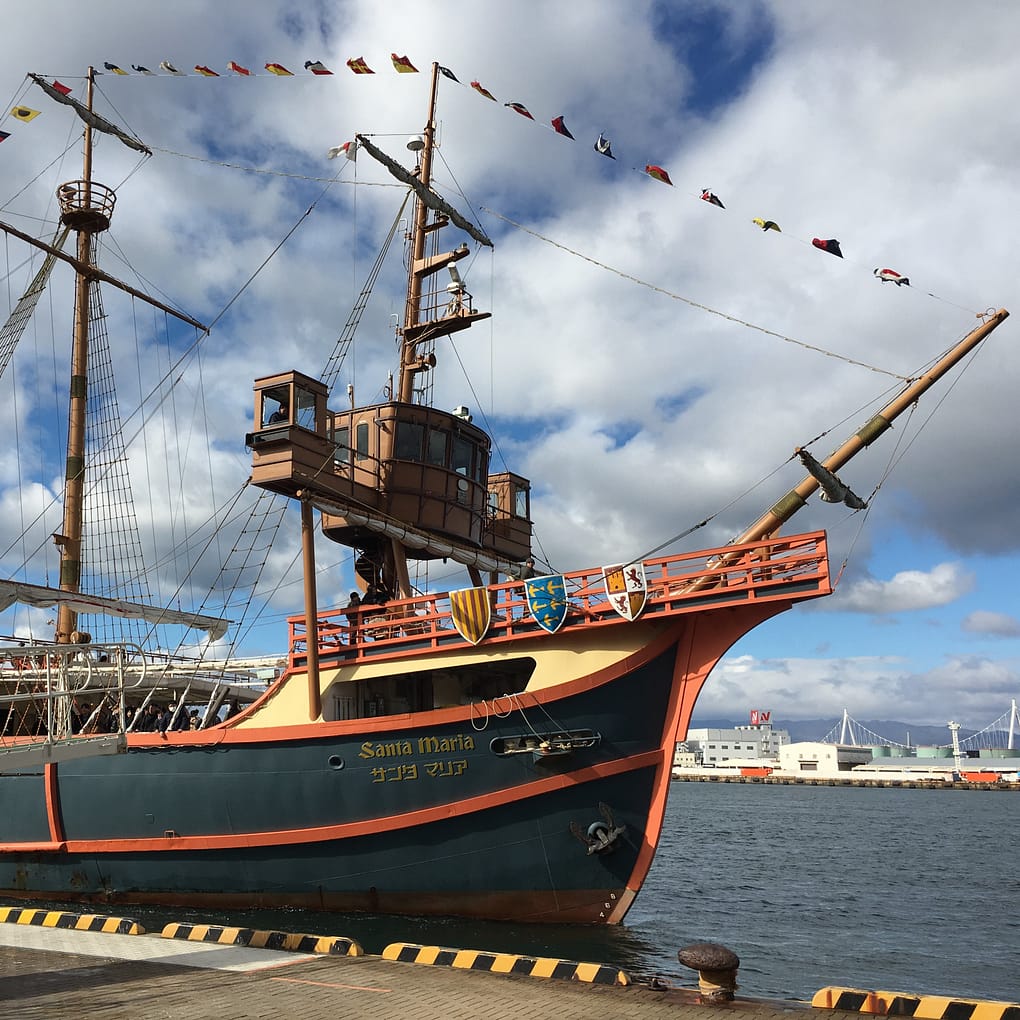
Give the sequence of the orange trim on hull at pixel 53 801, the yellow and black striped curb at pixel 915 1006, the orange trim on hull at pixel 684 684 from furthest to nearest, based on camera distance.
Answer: the orange trim on hull at pixel 53 801, the orange trim on hull at pixel 684 684, the yellow and black striped curb at pixel 915 1006

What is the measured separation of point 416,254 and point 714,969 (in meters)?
20.5

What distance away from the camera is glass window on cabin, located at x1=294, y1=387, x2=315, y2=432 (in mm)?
19031

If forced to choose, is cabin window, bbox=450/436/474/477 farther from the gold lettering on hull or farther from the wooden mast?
the wooden mast

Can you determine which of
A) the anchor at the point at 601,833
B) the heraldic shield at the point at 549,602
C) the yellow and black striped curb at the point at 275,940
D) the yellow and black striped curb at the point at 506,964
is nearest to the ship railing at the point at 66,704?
the yellow and black striped curb at the point at 275,940

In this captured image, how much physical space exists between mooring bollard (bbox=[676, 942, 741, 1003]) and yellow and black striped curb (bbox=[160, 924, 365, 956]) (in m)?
4.49

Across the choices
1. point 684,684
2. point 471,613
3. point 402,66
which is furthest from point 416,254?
point 684,684

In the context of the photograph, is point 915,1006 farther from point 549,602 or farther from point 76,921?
point 76,921

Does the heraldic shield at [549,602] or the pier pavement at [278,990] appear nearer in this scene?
the pier pavement at [278,990]

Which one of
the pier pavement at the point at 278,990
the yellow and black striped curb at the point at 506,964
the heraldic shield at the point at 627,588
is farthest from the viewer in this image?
the heraldic shield at the point at 627,588

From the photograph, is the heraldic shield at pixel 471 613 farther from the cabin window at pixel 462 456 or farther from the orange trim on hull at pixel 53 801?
the orange trim on hull at pixel 53 801

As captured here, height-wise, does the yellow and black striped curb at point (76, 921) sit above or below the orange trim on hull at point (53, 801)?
below

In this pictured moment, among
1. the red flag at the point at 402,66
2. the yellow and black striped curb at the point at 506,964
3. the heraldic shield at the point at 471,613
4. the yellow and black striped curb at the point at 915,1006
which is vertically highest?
the red flag at the point at 402,66

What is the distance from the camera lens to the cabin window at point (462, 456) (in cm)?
2286

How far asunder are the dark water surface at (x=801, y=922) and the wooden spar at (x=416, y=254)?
527 inches
